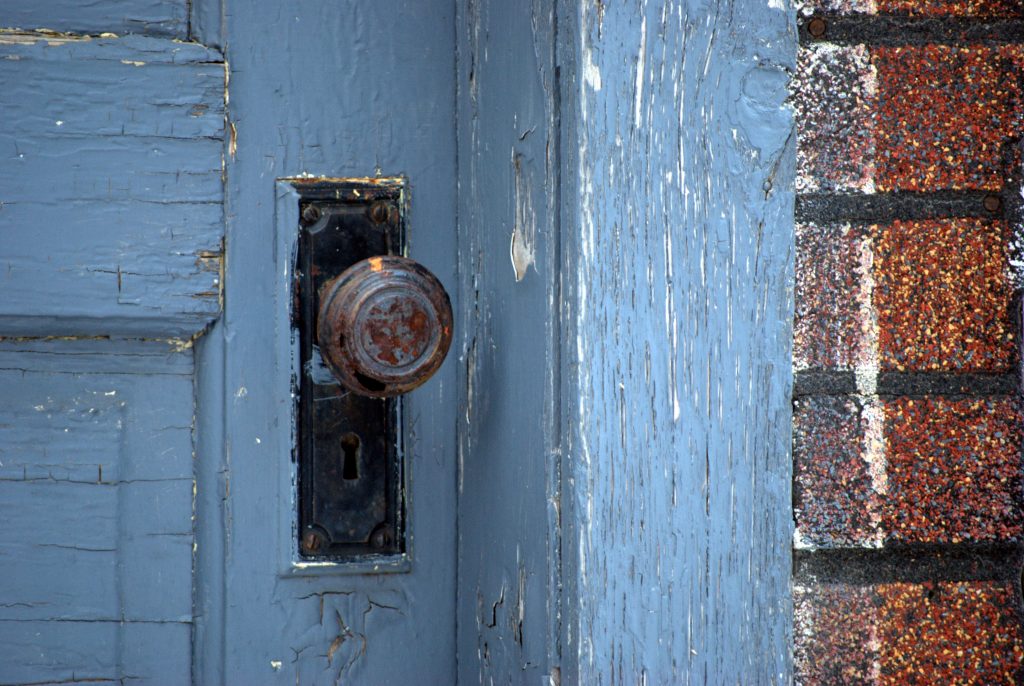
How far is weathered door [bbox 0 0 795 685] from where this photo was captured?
82 centimetres

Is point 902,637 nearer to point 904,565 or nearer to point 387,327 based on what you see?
point 904,565

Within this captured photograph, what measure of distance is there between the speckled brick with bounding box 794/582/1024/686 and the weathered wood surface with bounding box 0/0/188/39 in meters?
0.88

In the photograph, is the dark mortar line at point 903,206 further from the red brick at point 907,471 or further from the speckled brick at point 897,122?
the red brick at point 907,471

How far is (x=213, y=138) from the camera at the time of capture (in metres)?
1.01

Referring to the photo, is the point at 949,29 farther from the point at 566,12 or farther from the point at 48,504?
the point at 48,504

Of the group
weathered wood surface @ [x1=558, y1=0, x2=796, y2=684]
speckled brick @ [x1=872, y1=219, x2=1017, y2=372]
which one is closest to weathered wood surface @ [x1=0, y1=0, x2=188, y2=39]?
weathered wood surface @ [x1=558, y1=0, x2=796, y2=684]

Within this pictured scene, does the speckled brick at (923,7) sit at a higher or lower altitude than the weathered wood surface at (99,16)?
lower

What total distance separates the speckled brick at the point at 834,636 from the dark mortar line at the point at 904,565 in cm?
1

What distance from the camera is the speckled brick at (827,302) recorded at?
85 cm

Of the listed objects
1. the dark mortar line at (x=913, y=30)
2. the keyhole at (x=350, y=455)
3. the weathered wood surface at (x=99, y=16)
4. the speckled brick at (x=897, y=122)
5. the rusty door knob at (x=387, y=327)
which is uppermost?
the weathered wood surface at (x=99, y=16)

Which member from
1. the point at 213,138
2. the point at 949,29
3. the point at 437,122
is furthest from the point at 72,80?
the point at 949,29

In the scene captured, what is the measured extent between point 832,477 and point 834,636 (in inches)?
5.7

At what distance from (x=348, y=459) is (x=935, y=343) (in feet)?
2.02

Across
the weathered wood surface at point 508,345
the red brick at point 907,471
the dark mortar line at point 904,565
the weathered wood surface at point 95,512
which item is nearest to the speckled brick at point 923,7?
the weathered wood surface at point 508,345
